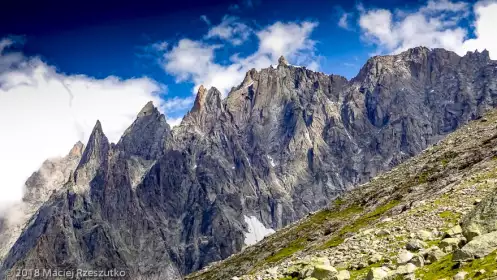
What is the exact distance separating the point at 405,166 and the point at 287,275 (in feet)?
387

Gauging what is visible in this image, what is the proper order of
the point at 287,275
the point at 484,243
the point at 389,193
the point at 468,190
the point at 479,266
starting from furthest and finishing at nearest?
1. the point at 389,193
2. the point at 468,190
3. the point at 287,275
4. the point at 484,243
5. the point at 479,266

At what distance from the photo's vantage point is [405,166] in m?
155

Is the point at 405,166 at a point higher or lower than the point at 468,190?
higher

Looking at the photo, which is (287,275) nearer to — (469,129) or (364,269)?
(364,269)

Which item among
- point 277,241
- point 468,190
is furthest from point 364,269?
point 277,241

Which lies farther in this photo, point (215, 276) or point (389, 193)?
point (215, 276)

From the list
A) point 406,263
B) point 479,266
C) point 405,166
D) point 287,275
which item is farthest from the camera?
point 405,166

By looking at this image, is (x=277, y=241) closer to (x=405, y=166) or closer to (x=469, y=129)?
(x=405, y=166)

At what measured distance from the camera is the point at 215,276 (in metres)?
186

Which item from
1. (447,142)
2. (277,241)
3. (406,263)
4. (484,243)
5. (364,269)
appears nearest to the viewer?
(484,243)

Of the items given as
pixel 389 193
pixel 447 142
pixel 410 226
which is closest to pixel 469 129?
pixel 447 142

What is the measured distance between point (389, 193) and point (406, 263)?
105m

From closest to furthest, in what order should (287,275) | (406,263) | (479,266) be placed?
(479,266) → (406,263) → (287,275)

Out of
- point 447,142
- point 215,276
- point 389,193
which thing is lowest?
point 215,276
